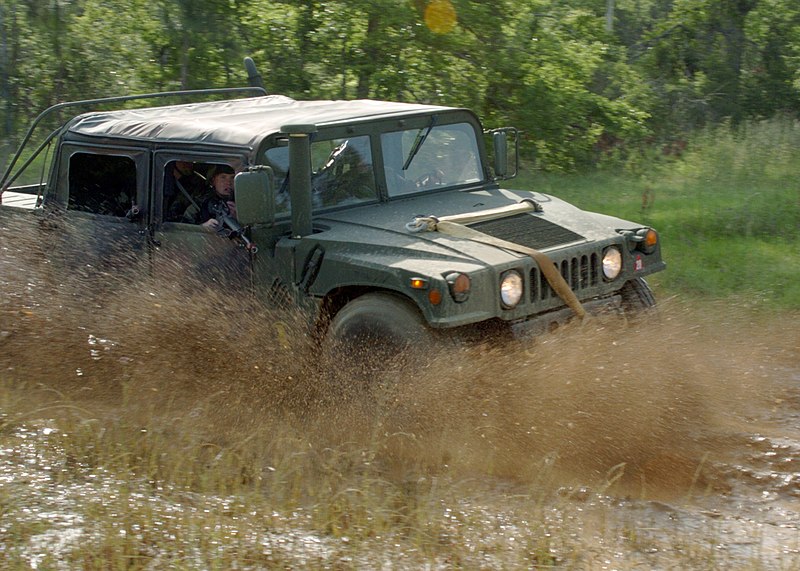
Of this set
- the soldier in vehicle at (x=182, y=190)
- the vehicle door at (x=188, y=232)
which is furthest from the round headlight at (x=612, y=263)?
the soldier in vehicle at (x=182, y=190)

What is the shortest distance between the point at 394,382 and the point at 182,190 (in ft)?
5.78

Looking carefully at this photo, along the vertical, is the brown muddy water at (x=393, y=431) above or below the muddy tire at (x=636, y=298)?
below

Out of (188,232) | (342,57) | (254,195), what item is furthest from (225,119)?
(342,57)

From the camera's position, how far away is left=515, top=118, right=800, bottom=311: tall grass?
26.9ft

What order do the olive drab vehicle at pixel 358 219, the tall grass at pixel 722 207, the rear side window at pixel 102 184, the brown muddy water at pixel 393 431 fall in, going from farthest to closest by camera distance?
the tall grass at pixel 722 207, the rear side window at pixel 102 184, the olive drab vehicle at pixel 358 219, the brown muddy water at pixel 393 431

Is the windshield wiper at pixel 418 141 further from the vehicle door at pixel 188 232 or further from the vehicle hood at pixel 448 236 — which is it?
the vehicle door at pixel 188 232

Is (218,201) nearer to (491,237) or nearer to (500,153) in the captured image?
(491,237)

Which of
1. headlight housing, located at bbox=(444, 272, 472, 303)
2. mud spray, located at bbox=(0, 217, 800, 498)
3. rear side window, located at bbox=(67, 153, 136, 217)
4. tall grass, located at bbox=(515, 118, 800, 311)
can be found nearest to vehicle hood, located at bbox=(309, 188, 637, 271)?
headlight housing, located at bbox=(444, 272, 472, 303)

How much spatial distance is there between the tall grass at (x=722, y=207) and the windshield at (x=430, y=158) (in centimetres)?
242

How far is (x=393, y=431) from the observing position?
201 inches

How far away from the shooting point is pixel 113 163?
20.5 ft

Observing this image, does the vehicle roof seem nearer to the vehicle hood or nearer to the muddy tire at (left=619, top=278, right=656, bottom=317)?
the vehicle hood

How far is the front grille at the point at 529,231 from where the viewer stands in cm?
541

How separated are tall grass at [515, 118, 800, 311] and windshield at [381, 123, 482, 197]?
242 centimetres
